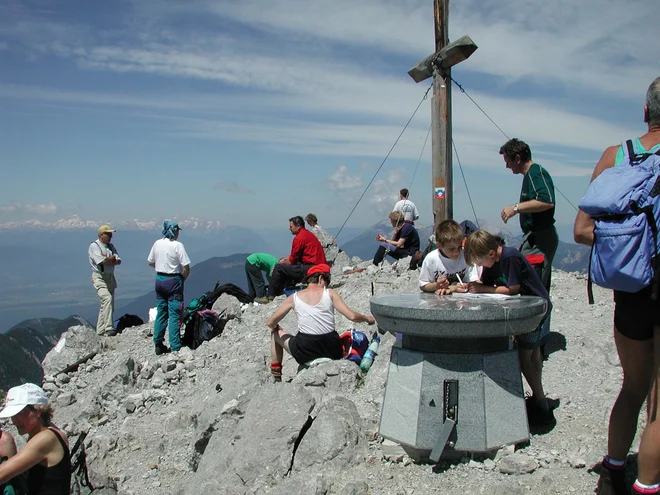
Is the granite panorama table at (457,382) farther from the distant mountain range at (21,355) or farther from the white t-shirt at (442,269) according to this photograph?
the distant mountain range at (21,355)

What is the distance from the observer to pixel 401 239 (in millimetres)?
13797

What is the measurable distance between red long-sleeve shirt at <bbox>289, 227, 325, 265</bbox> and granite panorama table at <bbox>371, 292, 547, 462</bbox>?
26.5ft

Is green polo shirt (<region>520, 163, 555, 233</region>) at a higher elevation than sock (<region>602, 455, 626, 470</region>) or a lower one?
higher

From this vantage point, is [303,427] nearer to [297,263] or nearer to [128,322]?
[297,263]

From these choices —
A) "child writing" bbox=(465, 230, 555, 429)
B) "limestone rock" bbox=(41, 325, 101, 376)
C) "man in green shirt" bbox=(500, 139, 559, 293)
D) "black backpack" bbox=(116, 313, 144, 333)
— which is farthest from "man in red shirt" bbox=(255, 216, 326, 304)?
"child writing" bbox=(465, 230, 555, 429)

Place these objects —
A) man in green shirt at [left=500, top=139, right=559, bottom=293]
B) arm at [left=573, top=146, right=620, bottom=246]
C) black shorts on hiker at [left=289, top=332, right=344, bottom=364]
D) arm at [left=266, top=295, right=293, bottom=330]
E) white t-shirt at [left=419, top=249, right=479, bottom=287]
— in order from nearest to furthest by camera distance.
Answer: arm at [left=573, top=146, right=620, bottom=246]
man in green shirt at [left=500, top=139, right=559, bottom=293]
white t-shirt at [left=419, top=249, right=479, bottom=287]
black shorts on hiker at [left=289, top=332, right=344, bottom=364]
arm at [left=266, top=295, right=293, bottom=330]

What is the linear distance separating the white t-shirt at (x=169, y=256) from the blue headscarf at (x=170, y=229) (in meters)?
0.10

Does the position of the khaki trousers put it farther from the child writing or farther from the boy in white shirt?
the child writing

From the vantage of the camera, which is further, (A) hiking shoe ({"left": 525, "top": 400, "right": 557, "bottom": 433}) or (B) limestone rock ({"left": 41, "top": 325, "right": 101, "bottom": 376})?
(B) limestone rock ({"left": 41, "top": 325, "right": 101, "bottom": 376})

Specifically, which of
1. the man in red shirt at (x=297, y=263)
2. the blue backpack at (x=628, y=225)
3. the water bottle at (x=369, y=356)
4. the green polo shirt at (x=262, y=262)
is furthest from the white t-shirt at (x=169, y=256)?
the blue backpack at (x=628, y=225)

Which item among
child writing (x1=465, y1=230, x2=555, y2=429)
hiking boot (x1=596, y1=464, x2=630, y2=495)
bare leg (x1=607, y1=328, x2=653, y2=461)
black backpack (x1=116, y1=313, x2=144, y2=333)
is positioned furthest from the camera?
black backpack (x1=116, y1=313, x2=144, y2=333)

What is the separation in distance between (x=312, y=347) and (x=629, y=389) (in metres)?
4.15

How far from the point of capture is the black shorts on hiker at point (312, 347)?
689 cm

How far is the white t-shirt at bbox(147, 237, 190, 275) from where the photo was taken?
10.2 m
